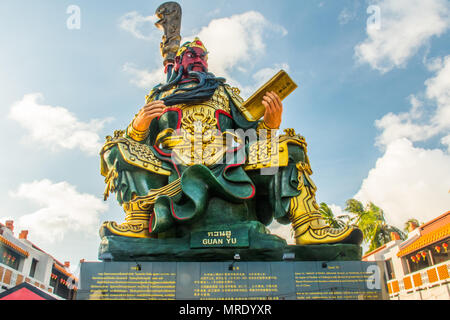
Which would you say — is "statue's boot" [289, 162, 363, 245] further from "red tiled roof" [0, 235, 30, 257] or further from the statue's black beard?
"red tiled roof" [0, 235, 30, 257]

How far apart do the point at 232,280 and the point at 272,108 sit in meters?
3.05

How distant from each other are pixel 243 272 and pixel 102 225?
2.26 m

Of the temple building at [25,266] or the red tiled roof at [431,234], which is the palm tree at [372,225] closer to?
the red tiled roof at [431,234]

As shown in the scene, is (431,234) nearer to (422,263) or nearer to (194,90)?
(422,263)

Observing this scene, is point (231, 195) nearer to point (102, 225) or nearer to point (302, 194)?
point (302, 194)

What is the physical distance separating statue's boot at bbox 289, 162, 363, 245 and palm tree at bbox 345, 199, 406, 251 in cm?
1409

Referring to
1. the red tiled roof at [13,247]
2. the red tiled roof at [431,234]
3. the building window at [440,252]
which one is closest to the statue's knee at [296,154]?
the red tiled roof at [431,234]

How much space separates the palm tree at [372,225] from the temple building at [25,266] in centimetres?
1388

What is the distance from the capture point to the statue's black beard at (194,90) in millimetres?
7086

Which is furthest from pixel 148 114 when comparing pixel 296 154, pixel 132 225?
pixel 296 154

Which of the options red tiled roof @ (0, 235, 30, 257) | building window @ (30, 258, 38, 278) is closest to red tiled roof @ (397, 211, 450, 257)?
red tiled roof @ (0, 235, 30, 257)

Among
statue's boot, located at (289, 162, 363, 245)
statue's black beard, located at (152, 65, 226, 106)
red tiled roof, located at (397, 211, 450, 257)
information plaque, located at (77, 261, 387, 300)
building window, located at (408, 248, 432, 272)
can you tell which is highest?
statue's black beard, located at (152, 65, 226, 106)

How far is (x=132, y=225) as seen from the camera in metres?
5.70

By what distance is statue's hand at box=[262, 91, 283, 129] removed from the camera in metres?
6.45
